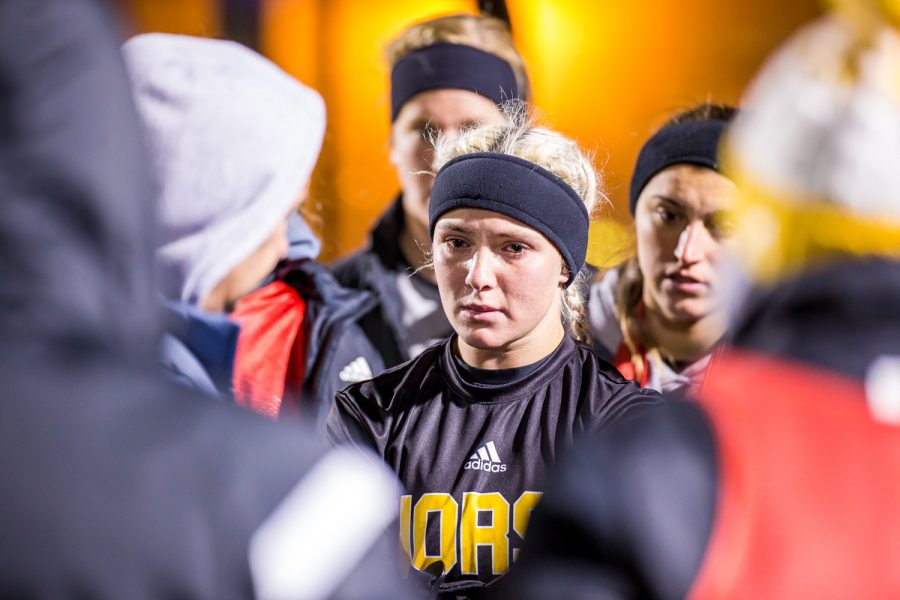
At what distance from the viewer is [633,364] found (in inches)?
101

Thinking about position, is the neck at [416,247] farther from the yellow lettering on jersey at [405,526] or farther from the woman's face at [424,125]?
the yellow lettering on jersey at [405,526]

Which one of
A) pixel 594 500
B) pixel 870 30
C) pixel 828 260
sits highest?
pixel 870 30

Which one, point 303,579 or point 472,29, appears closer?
point 303,579

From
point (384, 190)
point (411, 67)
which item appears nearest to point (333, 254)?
point (384, 190)

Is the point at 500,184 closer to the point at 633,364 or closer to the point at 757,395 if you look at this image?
the point at 633,364

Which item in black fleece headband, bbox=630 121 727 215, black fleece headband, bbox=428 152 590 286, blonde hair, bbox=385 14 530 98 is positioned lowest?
black fleece headband, bbox=428 152 590 286

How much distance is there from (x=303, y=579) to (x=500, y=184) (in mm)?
1422

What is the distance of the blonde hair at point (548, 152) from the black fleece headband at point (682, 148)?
0.85 ft

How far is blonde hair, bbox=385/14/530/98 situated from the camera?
2.99 meters

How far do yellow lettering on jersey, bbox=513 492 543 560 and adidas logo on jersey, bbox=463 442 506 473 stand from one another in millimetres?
75

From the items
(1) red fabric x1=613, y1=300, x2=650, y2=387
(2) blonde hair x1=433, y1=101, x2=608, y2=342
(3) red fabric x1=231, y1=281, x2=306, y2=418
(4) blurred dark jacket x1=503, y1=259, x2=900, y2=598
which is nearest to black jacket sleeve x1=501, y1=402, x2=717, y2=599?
(4) blurred dark jacket x1=503, y1=259, x2=900, y2=598

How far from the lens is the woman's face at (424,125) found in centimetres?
281

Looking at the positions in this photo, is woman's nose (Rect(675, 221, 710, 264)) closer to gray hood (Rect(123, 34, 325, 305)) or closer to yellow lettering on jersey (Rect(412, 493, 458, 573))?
yellow lettering on jersey (Rect(412, 493, 458, 573))

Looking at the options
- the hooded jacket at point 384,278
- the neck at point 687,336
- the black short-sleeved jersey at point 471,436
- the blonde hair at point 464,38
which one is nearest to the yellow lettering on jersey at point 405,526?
the black short-sleeved jersey at point 471,436
